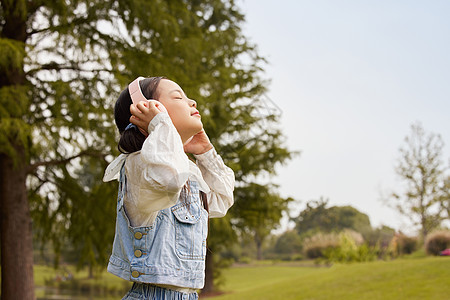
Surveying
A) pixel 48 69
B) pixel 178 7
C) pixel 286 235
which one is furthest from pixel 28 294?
pixel 286 235

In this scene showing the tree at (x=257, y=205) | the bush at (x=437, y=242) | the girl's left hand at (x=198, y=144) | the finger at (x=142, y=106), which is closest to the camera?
the finger at (x=142, y=106)

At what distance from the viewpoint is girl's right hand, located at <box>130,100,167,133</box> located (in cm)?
149

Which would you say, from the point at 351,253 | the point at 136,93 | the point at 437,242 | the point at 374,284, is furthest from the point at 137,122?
the point at 351,253

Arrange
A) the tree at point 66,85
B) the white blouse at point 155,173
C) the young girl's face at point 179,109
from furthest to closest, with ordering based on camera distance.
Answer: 1. the tree at point 66,85
2. the young girl's face at point 179,109
3. the white blouse at point 155,173

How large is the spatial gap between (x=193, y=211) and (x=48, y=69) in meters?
5.24

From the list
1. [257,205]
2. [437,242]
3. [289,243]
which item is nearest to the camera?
[257,205]

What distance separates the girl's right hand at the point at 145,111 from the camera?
149 centimetres

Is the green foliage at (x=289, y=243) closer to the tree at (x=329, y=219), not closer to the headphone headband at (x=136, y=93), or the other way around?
the tree at (x=329, y=219)

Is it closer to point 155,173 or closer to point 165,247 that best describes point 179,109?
point 155,173

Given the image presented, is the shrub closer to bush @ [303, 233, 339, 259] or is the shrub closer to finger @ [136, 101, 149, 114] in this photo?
bush @ [303, 233, 339, 259]

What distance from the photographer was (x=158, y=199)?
4.68ft

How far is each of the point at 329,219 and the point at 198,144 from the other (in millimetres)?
27553

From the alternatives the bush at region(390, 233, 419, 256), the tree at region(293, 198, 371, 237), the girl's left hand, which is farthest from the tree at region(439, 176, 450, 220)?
the girl's left hand

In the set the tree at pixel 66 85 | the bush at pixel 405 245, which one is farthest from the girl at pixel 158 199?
the bush at pixel 405 245
